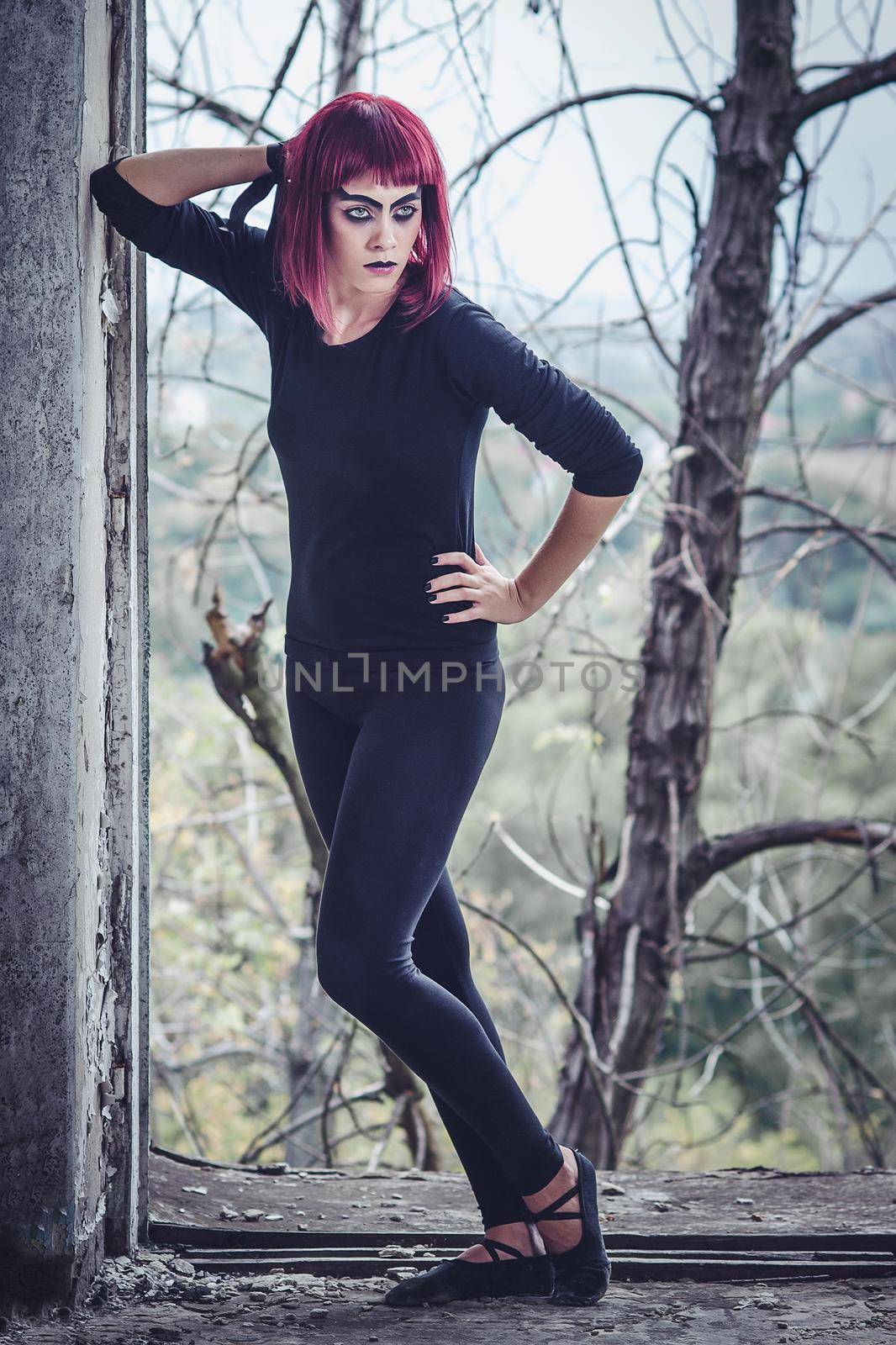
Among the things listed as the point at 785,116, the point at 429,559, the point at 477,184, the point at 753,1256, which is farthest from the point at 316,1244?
the point at 785,116

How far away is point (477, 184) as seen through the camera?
3.01 m

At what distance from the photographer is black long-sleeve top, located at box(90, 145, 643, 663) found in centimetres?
152

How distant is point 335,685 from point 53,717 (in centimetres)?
40

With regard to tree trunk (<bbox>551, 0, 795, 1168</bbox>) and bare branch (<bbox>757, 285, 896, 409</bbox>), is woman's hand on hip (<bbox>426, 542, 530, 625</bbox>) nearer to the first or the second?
tree trunk (<bbox>551, 0, 795, 1168</bbox>)

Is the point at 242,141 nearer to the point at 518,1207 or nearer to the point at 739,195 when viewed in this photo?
the point at 739,195

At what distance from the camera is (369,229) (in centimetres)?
151

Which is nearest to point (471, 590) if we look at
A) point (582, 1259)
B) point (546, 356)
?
point (582, 1259)

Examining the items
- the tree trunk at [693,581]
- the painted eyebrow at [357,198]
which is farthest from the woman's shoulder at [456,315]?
the tree trunk at [693,581]

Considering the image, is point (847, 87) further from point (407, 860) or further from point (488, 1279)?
point (488, 1279)

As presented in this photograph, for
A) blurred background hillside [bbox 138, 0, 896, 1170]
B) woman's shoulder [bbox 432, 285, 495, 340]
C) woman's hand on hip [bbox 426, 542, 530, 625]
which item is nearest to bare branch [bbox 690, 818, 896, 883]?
blurred background hillside [bbox 138, 0, 896, 1170]

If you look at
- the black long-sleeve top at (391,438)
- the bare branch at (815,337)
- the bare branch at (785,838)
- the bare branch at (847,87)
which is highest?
the bare branch at (847,87)

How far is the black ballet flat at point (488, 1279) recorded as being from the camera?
1615mm

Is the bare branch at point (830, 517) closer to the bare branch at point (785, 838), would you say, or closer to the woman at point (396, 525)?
the bare branch at point (785, 838)

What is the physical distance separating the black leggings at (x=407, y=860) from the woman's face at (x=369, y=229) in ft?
1.78
